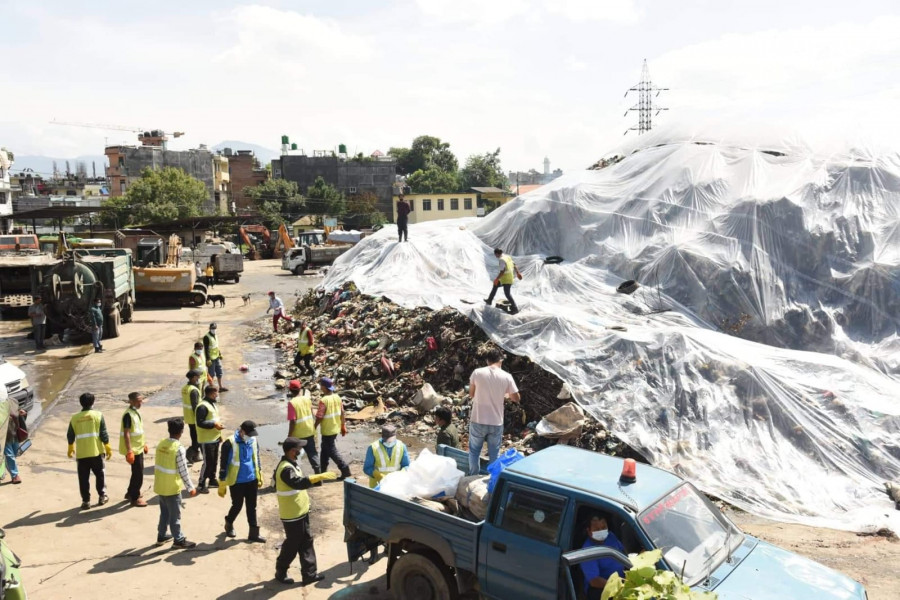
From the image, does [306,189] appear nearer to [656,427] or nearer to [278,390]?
[278,390]

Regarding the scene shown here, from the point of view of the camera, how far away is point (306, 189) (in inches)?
2432

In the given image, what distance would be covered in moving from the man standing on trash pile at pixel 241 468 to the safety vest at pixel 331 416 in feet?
5.07

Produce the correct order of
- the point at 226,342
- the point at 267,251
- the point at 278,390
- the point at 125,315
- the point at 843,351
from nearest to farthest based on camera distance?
the point at 843,351 → the point at 278,390 → the point at 226,342 → the point at 125,315 → the point at 267,251

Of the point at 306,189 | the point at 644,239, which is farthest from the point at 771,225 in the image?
the point at 306,189

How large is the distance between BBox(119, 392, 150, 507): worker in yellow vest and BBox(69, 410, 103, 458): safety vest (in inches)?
10.7

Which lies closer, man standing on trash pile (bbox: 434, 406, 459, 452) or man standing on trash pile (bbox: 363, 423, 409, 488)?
man standing on trash pile (bbox: 363, 423, 409, 488)

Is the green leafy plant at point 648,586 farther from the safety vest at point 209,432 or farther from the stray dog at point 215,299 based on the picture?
the stray dog at point 215,299

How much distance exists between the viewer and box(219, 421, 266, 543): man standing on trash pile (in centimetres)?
684

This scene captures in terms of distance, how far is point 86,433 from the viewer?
7.74 meters

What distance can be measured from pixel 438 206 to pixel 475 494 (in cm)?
4893

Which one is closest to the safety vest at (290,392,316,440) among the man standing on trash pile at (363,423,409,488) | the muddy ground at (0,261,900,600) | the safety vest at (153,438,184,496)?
the muddy ground at (0,261,900,600)

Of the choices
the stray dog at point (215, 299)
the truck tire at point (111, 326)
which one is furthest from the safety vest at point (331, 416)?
the stray dog at point (215, 299)

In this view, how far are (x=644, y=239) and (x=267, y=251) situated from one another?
3437 centimetres

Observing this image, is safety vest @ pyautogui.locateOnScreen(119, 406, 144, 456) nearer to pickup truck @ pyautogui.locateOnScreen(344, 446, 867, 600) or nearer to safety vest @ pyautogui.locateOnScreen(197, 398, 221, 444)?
safety vest @ pyautogui.locateOnScreen(197, 398, 221, 444)
